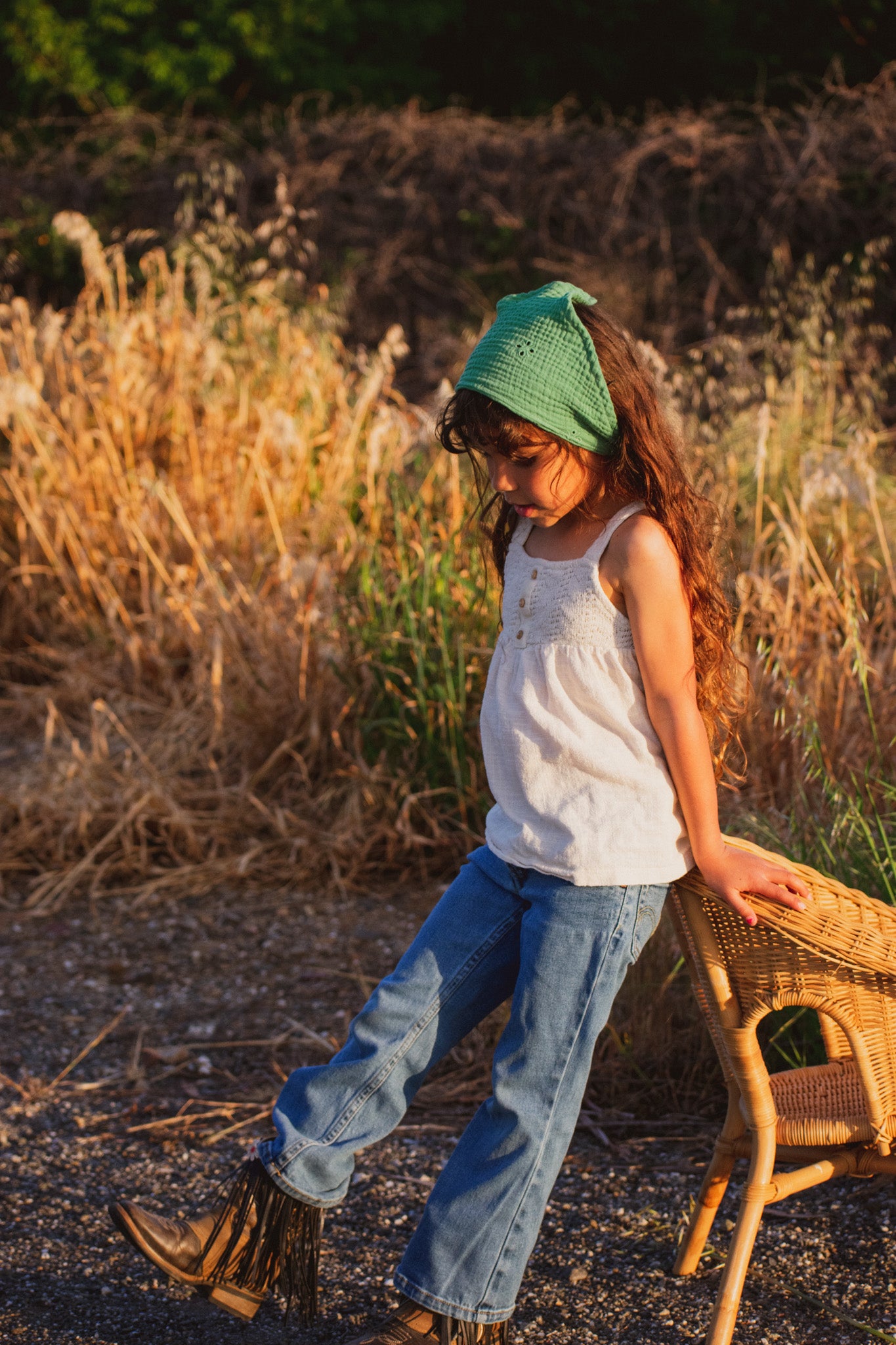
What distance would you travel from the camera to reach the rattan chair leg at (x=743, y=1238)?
1682mm

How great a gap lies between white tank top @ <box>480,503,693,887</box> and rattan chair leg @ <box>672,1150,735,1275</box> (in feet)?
1.70

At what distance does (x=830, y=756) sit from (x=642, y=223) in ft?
15.6

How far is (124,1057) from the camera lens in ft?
9.31

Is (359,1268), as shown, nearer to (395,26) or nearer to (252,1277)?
(252,1277)

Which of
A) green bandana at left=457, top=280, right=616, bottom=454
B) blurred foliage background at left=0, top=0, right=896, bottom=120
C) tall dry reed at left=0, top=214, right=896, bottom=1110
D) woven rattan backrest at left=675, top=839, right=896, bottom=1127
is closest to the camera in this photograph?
woven rattan backrest at left=675, top=839, right=896, bottom=1127

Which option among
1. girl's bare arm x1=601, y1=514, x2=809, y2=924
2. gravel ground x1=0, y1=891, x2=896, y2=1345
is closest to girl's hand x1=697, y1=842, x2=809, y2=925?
girl's bare arm x1=601, y1=514, x2=809, y2=924

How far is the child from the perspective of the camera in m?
1.65

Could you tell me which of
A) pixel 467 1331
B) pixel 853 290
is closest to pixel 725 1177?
pixel 467 1331

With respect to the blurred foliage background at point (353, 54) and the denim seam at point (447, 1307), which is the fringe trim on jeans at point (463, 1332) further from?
the blurred foliage background at point (353, 54)

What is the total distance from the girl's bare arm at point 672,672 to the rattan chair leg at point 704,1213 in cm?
54

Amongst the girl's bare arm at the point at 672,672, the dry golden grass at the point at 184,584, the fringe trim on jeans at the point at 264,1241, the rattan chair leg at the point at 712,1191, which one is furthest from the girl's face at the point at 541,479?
the dry golden grass at the point at 184,584

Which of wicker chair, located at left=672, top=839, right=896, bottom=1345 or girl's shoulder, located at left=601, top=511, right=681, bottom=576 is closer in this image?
A: wicker chair, located at left=672, top=839, right=896, bottom=1345

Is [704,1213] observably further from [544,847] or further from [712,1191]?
[544,847]

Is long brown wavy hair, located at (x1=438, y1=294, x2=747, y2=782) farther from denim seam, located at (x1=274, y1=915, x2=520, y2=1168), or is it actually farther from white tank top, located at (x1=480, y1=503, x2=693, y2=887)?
denim seam, located at (x1=274, y1=915, x2=520, y2=1168)
